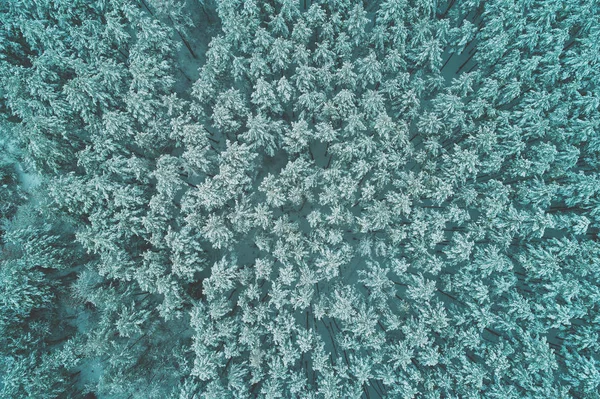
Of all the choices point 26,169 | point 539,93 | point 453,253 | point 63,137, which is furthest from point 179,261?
point 539,93

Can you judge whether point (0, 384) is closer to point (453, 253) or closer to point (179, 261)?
point (179, 261)

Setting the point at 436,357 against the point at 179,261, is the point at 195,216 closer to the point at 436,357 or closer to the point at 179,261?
the point at 179,261

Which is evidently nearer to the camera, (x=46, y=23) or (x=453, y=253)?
(x=453, y=253)

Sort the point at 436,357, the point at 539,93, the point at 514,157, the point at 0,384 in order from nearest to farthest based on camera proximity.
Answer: the point at 436,357, the point at 539,93, the point at 514,157, the point at 0,384

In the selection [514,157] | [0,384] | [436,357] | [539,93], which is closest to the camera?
[436,357]

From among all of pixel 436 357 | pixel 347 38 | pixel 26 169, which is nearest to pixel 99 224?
pixel 26 169

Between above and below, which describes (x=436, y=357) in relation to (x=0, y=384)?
above

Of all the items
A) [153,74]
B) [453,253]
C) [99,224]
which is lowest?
[99,224]
